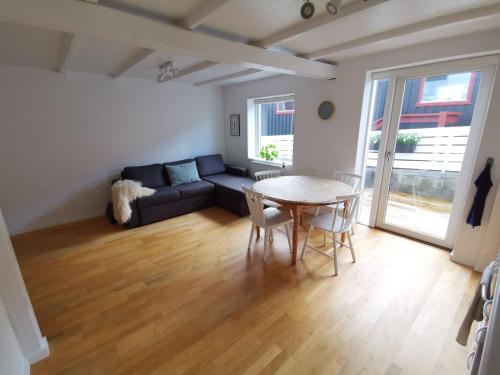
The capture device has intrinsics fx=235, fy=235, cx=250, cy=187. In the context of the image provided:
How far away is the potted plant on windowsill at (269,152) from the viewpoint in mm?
4426

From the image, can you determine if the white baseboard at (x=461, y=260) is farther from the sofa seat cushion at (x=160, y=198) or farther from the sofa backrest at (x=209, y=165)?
the sofa backrest at (x=209, y=165)

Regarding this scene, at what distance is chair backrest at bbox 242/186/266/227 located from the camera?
89.6 inches

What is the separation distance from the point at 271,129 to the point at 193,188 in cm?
192

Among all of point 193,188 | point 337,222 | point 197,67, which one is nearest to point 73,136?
point 193,188

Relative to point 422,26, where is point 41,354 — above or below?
below

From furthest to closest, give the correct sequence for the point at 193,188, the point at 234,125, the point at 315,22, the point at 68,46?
the point at 234,125
the point at 193,188
the point at 68,46
the point at 315,22

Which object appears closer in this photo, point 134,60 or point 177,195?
point 134,60

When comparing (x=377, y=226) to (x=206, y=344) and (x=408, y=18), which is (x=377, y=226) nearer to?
(x=408, y=18)

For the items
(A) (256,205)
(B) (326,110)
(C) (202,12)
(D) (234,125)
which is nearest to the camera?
(C) (202,12)

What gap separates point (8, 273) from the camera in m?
1.35

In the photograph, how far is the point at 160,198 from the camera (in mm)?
3543

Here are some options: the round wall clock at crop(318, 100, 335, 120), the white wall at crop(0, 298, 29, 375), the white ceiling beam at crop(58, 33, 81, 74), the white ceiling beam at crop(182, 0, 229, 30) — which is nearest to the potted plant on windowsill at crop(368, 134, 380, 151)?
the round wall clock at crop(318, 100, 335, 120)

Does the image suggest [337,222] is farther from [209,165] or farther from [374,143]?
[209,165]

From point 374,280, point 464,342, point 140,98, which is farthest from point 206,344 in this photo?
point 140,98
